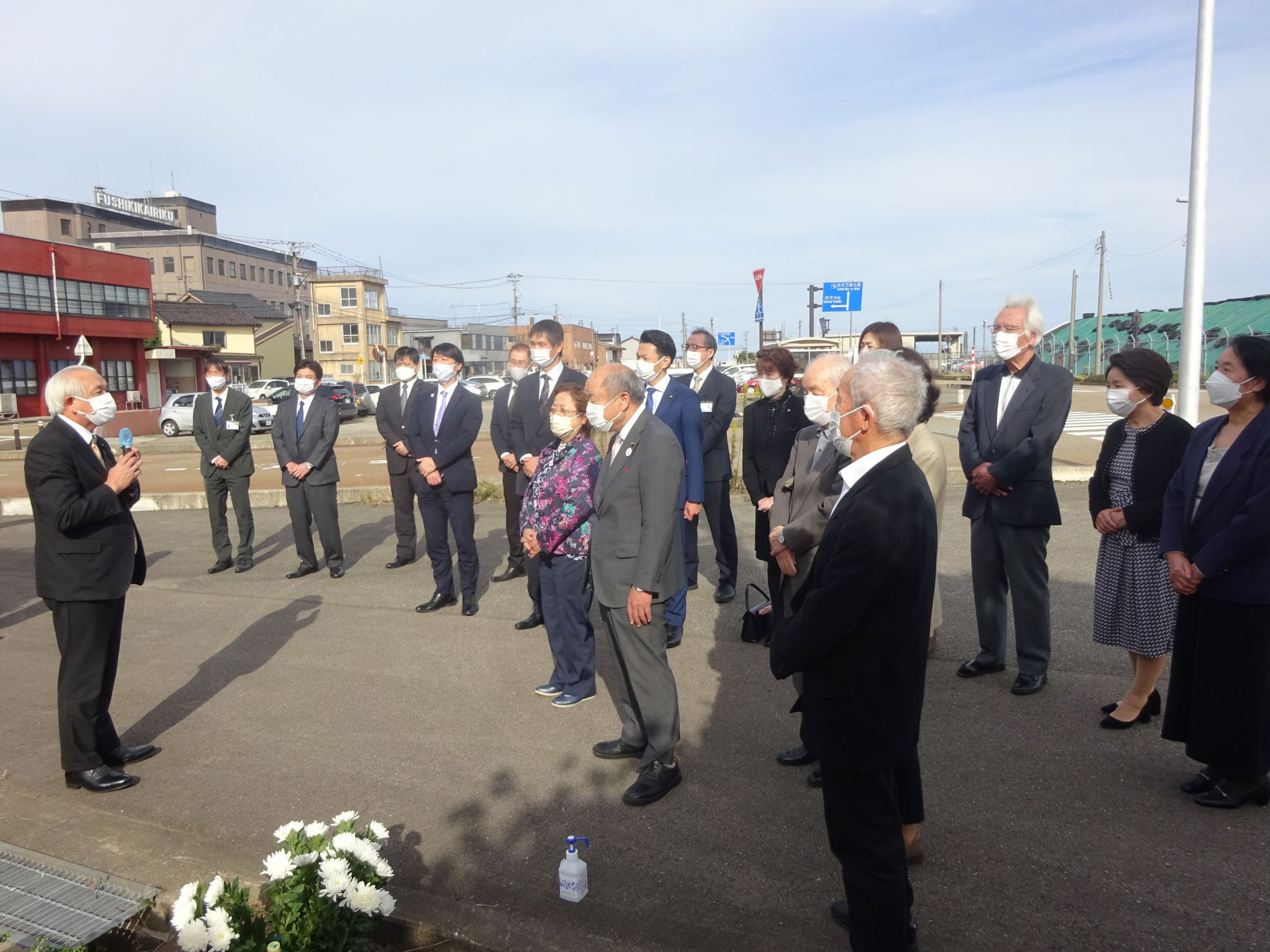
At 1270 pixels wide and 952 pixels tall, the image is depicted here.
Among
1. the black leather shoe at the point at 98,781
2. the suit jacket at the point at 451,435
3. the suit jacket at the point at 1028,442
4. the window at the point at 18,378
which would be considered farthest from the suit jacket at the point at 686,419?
the window at the point at 18,378

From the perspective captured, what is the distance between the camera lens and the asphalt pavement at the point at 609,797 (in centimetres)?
320

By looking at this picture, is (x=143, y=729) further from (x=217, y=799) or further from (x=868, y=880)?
(x=868, y=880)

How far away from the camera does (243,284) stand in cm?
9556

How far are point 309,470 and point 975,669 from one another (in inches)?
254

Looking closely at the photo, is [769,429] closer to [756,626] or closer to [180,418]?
[756,626]

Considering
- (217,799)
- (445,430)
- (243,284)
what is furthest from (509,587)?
(243,284)

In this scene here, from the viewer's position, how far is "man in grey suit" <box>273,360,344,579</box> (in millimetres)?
8805

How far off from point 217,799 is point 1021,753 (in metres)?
3.98

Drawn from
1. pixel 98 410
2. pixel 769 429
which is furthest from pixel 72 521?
pixel 769 429

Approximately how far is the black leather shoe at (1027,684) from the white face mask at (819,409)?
7.07 ft

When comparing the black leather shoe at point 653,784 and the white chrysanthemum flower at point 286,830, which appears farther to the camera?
the black leather shoe at point 653,784

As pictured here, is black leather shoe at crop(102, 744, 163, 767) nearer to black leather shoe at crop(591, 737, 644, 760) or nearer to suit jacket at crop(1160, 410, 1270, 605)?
black leather shoe at crop(591, 737, 644, 760)

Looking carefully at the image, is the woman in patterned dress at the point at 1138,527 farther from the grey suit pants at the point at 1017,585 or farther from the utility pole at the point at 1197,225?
the utility pole at the point at 1197,225

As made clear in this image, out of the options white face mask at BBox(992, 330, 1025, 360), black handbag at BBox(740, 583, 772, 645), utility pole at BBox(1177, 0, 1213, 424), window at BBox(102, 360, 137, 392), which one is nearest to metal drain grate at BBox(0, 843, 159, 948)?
black handbag at BBox(740, 583, 772, 645)
